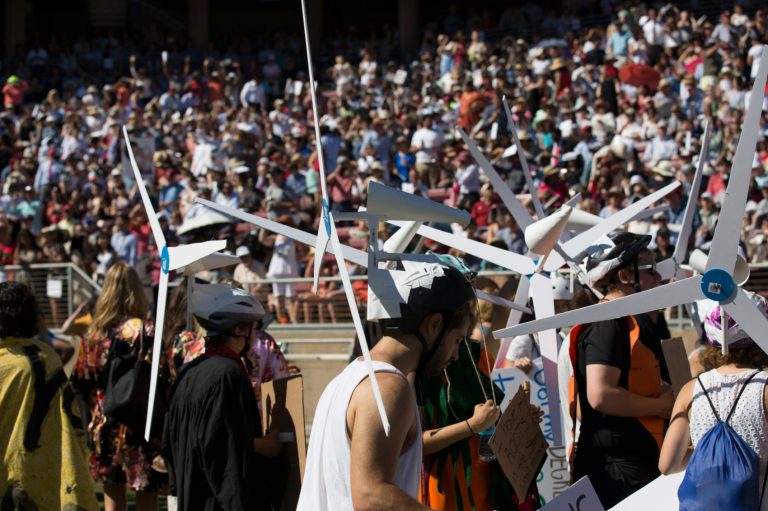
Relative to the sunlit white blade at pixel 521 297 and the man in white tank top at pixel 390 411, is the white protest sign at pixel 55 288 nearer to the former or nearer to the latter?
the sunlit white blade at pixel 521 297

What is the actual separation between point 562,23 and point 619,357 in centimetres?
1959

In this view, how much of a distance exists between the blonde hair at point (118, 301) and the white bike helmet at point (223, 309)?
1472 mm

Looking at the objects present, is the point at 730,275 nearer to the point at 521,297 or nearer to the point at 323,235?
the point at 323,235

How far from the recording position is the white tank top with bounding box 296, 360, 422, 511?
309cm

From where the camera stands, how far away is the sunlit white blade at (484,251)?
5.34 m

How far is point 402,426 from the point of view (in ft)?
9.87

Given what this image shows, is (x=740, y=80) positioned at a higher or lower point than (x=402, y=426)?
higher

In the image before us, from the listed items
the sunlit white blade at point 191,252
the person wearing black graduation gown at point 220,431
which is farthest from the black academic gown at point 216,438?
the sunlit white blade at point 191,252

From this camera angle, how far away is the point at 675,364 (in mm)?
4711

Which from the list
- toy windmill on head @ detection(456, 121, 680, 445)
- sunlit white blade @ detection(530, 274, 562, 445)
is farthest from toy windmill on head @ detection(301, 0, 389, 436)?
sunlit white blade @ detection(530, 274, 562, 445)

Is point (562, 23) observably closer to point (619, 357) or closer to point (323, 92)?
point (323, 92)

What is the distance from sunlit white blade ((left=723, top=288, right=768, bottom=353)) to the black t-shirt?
1.24m

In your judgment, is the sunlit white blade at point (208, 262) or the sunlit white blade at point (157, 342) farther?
the sunlit white blade at point (208, 262)

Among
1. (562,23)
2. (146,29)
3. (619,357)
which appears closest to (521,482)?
(619,357)
